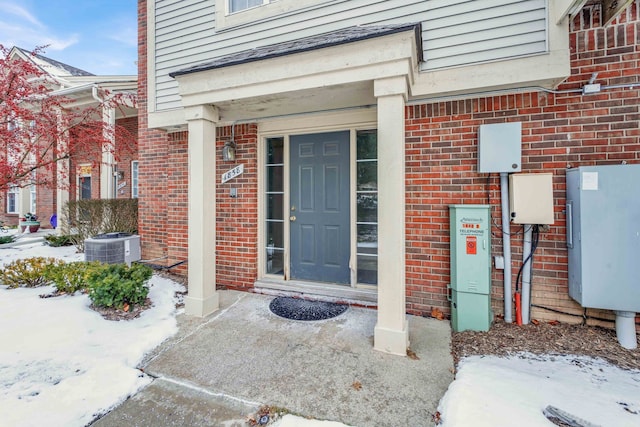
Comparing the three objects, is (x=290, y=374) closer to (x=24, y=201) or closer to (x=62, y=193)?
(x=62, y=193)

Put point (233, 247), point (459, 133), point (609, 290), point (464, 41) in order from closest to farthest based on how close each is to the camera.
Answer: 1. point (609, 290)
2. point (464, 41)
3. point (459, 133)
4. point (233, 247)

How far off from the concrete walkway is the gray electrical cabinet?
4.59ft

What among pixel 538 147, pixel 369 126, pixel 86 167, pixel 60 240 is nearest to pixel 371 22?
pixel 369 126

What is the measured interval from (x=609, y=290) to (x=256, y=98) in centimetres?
397

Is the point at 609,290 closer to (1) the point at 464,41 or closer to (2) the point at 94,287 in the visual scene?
(1) the point at 464,41

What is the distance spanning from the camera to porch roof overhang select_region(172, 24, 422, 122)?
261 centimetres

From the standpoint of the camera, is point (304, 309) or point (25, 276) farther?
point (25, 276)

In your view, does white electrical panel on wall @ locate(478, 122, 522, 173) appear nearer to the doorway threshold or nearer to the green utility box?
the green utility box

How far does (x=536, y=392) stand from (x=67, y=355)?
377 centimetres

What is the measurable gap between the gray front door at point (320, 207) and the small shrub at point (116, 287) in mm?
1931

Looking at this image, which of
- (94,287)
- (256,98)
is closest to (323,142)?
(256,98)

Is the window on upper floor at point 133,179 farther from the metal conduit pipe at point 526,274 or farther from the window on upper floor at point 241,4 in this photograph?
the metal conduit pipe at point 526,274

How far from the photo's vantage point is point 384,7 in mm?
3396

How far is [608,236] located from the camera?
2654 millimetres
